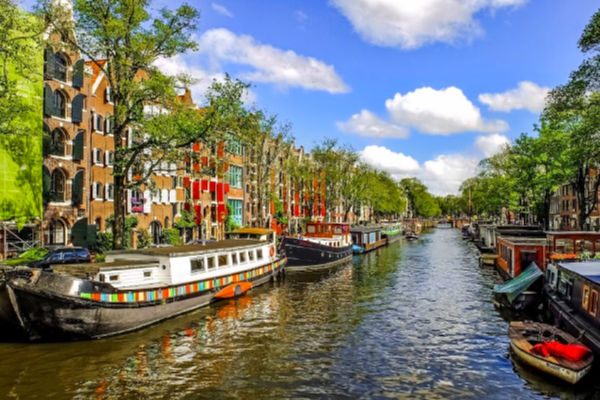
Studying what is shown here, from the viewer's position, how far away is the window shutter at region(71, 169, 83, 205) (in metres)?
39.4

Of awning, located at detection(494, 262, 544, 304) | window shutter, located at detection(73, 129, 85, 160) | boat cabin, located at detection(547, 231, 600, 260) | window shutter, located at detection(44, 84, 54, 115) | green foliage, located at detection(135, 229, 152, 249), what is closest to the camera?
awning, located at detection(494, 262, 544, 304)

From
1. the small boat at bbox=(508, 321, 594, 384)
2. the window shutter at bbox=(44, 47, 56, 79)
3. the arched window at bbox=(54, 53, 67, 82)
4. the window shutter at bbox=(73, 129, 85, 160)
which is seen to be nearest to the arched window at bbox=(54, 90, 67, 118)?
the arched window at bbox=(54, 53, 67, 82)

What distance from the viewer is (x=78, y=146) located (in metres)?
40.1

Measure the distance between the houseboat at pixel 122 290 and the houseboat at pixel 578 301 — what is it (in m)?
17.1

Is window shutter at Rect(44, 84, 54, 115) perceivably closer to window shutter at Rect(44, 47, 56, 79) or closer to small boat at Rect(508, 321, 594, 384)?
window shutter at Rect(44, 47, 56, 79)

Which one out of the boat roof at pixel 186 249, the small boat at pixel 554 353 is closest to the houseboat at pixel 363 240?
the boat roof at pixel 186 249

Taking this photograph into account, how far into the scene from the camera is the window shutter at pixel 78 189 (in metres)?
39.4

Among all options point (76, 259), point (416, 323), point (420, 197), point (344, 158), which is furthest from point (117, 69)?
point (420, 197)

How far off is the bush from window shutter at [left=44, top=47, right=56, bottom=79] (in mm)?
18634

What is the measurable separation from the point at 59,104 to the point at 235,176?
30.1 metres

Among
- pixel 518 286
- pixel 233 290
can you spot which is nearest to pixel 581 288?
pixel 518 286

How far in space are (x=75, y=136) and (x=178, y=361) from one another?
29.4 metres

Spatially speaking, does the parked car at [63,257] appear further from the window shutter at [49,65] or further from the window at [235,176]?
the window at [235,176]

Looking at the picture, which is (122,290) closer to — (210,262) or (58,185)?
(210,262)
